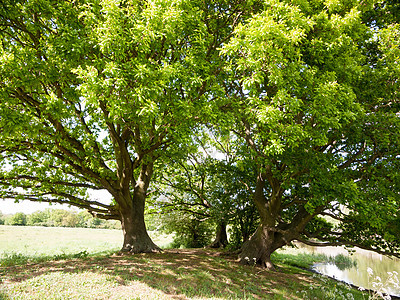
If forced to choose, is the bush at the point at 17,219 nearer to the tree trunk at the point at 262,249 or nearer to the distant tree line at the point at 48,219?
the distant tree line at the point at 48,219

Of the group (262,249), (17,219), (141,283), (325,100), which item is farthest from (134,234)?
(17,219)

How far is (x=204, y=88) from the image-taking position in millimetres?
8281

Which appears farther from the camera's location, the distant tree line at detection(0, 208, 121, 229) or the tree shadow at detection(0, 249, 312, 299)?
the distant tree line at detection(0, 208, 121, 229)

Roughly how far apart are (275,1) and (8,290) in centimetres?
1006

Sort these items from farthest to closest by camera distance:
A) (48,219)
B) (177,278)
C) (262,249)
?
(48,219)
(262,249)
(177,278)

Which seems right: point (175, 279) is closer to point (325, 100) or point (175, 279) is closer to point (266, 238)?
point (266, 238)

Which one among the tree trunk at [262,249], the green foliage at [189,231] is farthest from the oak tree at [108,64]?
the green foliage at [189,231]

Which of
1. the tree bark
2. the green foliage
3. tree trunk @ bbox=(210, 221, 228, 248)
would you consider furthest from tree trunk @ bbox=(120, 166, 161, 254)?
tree trunk @ bbox=(210, 221, 228, 248)

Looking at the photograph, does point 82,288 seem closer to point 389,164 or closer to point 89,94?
point 89,94

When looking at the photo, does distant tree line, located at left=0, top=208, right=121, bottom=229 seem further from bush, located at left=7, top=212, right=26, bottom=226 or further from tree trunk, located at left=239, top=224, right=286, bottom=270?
tree trunk, located at left=239, top=224, right=286, bottom=270

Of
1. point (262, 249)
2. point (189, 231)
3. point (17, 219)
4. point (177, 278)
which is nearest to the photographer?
point (177, 278)

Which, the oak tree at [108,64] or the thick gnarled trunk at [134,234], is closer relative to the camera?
the oak tree at [108,64]

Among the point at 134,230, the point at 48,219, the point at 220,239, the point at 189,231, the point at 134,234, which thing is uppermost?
the point at 134,230

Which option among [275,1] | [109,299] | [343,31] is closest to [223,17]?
[275,1]
